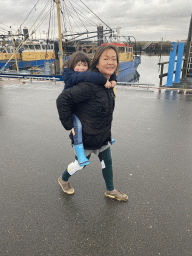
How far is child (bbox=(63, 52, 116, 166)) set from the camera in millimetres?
1862

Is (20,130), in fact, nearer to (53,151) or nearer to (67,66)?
→ (53,151)

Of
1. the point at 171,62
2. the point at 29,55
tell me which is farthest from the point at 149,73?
the point at 171,62

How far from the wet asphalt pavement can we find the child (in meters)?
0.72

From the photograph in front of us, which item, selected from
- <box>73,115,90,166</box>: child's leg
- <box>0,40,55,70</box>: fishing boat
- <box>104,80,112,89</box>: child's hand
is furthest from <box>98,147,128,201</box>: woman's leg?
<box>0,40,55,70</box>: fishing boat

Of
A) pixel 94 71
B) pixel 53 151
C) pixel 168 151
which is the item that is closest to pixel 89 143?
pixel 94 71

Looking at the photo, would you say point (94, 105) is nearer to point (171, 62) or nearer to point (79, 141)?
point (79, 141)

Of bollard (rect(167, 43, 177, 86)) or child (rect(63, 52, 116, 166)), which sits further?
bollard (rect(167, 43, 177, 86))

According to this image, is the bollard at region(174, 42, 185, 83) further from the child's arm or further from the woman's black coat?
the child's arm

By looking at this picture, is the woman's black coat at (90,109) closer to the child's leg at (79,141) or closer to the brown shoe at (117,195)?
the child's leg at (79,141)

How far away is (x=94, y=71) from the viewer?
77.8 inches

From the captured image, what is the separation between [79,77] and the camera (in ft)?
6.09

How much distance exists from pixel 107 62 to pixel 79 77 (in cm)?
35

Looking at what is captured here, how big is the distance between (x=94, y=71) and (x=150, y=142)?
2.52 metres

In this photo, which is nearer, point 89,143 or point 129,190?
point 89,143
